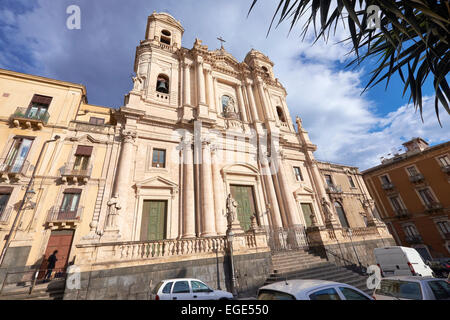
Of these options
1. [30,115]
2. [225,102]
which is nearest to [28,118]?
[30,115]

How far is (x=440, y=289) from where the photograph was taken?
17.4 ft

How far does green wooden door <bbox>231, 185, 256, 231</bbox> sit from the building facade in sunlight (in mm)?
91

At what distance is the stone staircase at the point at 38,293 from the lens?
7477 mm

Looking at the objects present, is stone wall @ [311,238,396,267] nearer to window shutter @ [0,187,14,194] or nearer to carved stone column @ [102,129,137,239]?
carved stone column @ [102,129,137,239]

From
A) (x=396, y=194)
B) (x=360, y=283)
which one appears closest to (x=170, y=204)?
(x=360, y=283)

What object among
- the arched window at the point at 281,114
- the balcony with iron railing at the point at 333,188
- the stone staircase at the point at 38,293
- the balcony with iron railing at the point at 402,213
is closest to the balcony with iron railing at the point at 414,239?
the balcony with iron railing at the point at 402,213

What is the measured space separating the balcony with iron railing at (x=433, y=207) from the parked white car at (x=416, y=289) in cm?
2438

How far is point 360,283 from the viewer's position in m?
9.42

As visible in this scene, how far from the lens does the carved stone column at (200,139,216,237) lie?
41.0 ft

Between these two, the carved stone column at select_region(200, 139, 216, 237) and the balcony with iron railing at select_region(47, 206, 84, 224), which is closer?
the balcony with iron railing at select_region(47, 206, 84, 224)

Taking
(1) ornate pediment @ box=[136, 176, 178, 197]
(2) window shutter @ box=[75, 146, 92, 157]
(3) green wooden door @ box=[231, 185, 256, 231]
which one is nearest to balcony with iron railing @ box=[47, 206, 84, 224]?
(1) ornate pediment @ box=[136, 176, 178, 197]

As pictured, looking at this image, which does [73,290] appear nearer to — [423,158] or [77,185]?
[77,185]

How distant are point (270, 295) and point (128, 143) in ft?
41.3

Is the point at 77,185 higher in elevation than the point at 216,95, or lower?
lower
